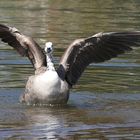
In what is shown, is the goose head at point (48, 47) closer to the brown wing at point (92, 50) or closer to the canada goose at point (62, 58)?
the canada goose at point (62, 58)

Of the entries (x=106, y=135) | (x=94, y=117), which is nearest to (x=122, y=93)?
(x=94, y=117)

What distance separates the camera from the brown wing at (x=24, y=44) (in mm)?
13492

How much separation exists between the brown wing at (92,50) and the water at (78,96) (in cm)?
53

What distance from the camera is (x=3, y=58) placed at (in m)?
17.3

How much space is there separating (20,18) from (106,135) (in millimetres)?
15278

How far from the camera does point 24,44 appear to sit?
13.6 meters

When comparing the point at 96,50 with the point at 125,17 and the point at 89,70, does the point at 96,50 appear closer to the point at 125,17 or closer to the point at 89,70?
the point at 89,70

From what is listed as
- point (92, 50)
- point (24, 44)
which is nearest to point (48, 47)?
point (24, 44)

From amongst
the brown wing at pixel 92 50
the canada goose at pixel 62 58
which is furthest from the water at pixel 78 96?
the brown wing at pixel 92 50

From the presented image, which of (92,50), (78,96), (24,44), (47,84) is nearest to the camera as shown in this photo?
(47,84)

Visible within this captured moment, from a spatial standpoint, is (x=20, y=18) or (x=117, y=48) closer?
(x=117, y=48)

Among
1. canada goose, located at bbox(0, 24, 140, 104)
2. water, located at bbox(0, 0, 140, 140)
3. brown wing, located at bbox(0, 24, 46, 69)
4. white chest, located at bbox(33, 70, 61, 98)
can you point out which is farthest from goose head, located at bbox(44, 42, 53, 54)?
water, located at bbox(0, 0, 140, 140)

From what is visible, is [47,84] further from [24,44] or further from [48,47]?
[24,44]

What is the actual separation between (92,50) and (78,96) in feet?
2.94
